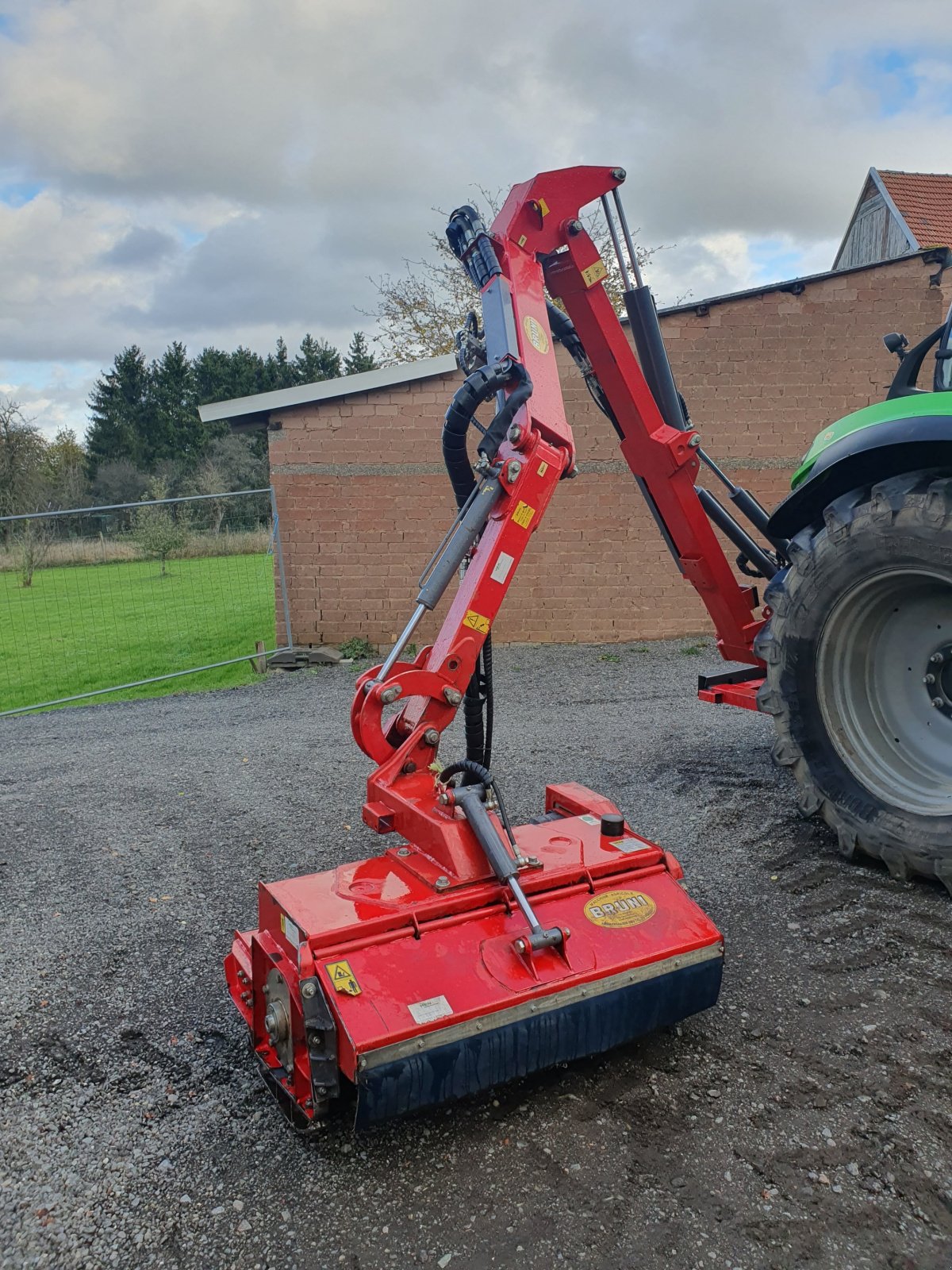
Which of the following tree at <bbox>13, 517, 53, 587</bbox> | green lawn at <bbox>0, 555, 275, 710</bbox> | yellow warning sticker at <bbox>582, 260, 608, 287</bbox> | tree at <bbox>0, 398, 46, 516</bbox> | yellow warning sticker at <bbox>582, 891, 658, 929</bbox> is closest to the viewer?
yellow warning sticker at <bbox>582, 891, 658, 929</bbox>

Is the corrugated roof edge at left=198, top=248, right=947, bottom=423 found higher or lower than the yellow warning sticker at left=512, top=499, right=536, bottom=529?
higher

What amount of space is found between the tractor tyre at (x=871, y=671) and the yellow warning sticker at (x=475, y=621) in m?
1.52

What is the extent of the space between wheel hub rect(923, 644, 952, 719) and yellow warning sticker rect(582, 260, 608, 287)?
1.98 m

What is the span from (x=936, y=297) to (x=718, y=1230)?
9168 mm

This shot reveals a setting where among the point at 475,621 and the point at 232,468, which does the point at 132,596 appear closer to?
the point at 475,621

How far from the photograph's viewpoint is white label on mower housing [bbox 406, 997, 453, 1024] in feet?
7.14

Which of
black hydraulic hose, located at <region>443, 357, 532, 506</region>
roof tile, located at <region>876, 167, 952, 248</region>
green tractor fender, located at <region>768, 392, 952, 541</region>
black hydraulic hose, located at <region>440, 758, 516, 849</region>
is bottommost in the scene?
black hydraulic hose, located at <region>440, 758, 516, 849</region>

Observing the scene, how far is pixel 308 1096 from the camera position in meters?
2.19

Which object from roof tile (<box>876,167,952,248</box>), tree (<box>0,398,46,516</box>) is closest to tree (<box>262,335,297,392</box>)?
tree (<box>0,398,46,516</box>)

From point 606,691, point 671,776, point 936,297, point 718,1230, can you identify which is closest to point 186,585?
point 606,691

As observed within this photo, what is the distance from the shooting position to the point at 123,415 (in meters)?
45.6

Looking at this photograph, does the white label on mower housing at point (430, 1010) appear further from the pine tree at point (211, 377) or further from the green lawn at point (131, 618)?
the pine tree at point (211, 377)

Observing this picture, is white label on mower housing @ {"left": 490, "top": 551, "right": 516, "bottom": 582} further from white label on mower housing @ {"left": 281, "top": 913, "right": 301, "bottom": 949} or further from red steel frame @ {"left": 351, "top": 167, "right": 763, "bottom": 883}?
white label on mower housing @ {"left": 281, "top": 913, "right": 301, "bottom": 949}

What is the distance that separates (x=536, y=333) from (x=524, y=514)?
69cm
